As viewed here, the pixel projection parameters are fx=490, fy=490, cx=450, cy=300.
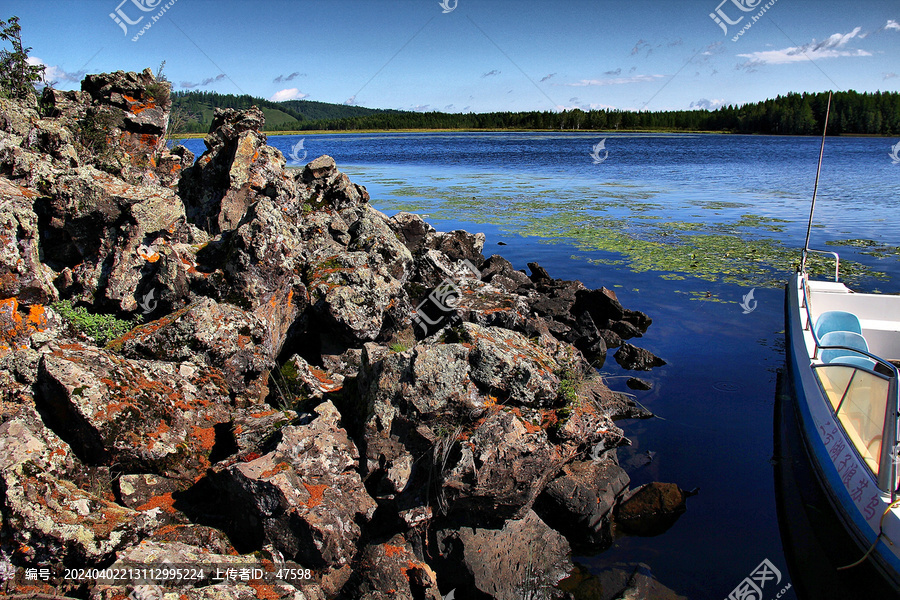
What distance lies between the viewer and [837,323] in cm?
960

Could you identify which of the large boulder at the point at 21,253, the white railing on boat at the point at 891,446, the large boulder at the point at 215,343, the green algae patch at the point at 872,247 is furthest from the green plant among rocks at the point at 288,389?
the green algae patch at the point at 872,247

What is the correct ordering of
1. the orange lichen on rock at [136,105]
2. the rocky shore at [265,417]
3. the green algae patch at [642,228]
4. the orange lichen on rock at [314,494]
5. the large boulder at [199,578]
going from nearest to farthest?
the large boulder at [199,578]
the rocky shore at [265,417]
the orange lichen on rock at [314,494]
the orange lichen on rock at [136,105]
the green algae patch at [642,228]

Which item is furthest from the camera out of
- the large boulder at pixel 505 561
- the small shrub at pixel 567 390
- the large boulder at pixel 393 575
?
the small shrub at pixel 567 390

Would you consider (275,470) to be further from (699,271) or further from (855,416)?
(699,271)

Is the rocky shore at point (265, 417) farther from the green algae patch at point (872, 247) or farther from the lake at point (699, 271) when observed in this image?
the green algae patch at point (872, 247)

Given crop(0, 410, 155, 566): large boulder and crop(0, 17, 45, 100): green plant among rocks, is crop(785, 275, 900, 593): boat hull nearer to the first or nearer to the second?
crop(0, 410, 155, 566): large boulder

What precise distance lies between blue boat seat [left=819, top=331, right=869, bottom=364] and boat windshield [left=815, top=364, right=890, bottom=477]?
0.40m

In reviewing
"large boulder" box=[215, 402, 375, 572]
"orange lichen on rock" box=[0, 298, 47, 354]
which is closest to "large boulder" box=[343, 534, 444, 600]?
"large boulder" box=[215, 402, 375, 572]

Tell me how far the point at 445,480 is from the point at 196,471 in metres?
3.17

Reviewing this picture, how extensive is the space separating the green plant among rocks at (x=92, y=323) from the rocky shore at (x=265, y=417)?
0.04m

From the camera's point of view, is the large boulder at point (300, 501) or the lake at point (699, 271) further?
the lake at point (699, 271)

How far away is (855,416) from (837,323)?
286cm

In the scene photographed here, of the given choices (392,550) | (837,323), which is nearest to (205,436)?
(392,550)

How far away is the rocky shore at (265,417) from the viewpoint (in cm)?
501
